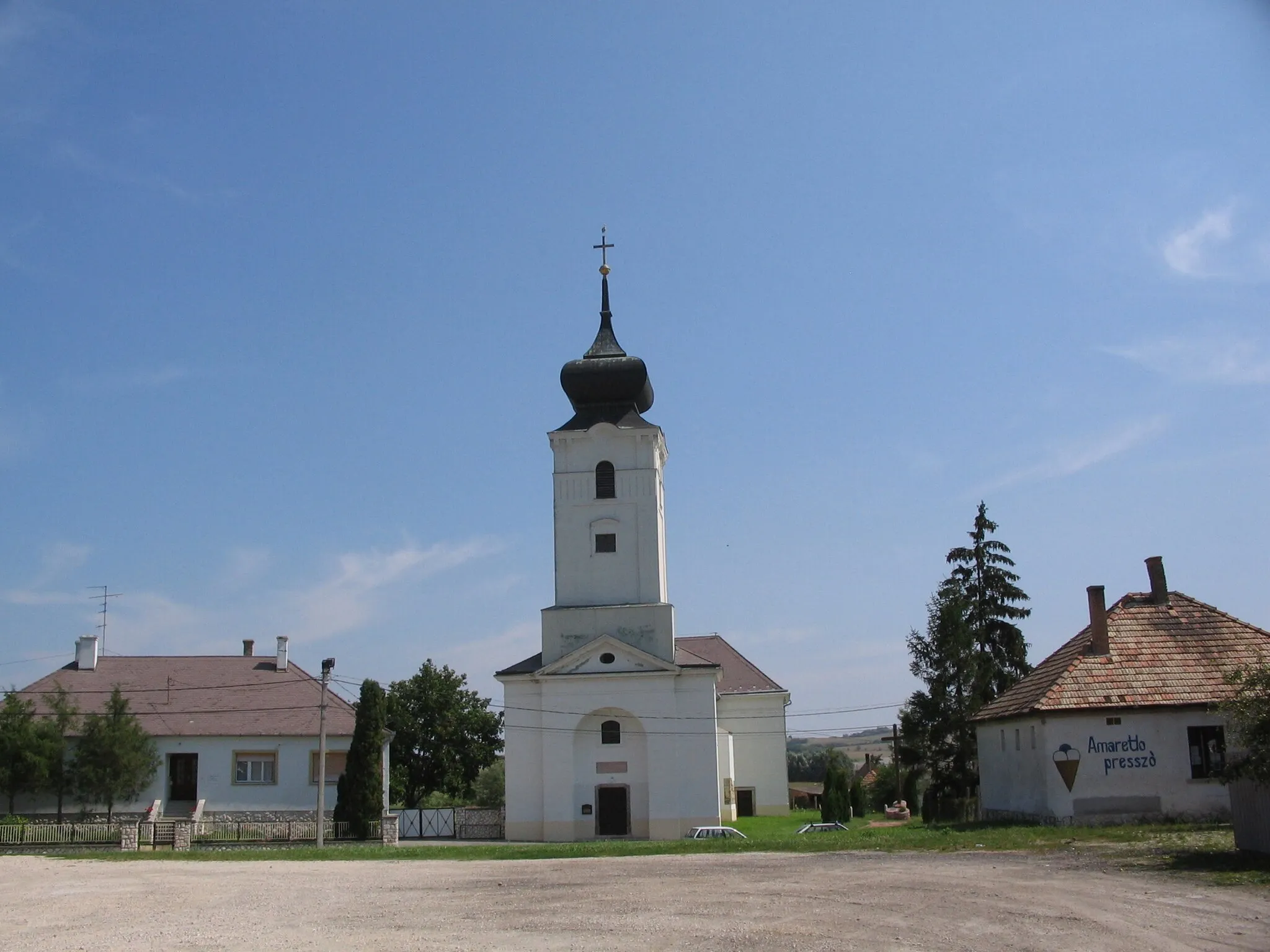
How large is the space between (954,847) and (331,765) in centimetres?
2640

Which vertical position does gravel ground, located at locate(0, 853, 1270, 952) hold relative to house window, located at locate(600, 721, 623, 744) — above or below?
below

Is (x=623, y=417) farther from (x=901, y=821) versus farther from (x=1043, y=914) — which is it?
(x=1043, y=914)

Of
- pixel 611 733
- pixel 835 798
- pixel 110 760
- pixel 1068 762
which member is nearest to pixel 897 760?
pixel 835 798

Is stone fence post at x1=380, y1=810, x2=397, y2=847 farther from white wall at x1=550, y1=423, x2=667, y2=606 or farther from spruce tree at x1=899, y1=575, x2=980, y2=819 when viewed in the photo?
spruce tree at x1=899, y1=575, x2=980, y2=819

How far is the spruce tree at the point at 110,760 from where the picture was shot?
40.6 m

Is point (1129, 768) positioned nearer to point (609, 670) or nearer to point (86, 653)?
point (609, 670)

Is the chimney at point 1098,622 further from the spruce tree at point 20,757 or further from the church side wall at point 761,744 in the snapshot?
the spruce tree at point 20,757

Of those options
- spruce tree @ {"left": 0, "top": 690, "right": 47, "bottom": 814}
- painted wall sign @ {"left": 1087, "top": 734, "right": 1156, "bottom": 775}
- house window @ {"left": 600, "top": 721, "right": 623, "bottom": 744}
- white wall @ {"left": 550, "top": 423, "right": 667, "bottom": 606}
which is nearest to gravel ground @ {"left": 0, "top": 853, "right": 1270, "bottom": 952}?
painted wall sign @ {"left": 1087, "top": 734, "right": 1156, "bottom": 775}

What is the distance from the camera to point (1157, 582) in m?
31.6

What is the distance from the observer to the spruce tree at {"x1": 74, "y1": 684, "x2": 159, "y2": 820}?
40625 millimetres

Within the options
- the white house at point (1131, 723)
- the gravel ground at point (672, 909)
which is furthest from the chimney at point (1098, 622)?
the gravel ground at point (672, 909)

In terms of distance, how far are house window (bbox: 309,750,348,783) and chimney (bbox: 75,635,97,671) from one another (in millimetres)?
10795

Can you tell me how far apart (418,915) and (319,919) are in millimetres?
1251

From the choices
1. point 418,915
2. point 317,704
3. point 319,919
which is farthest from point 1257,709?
point 317,704
